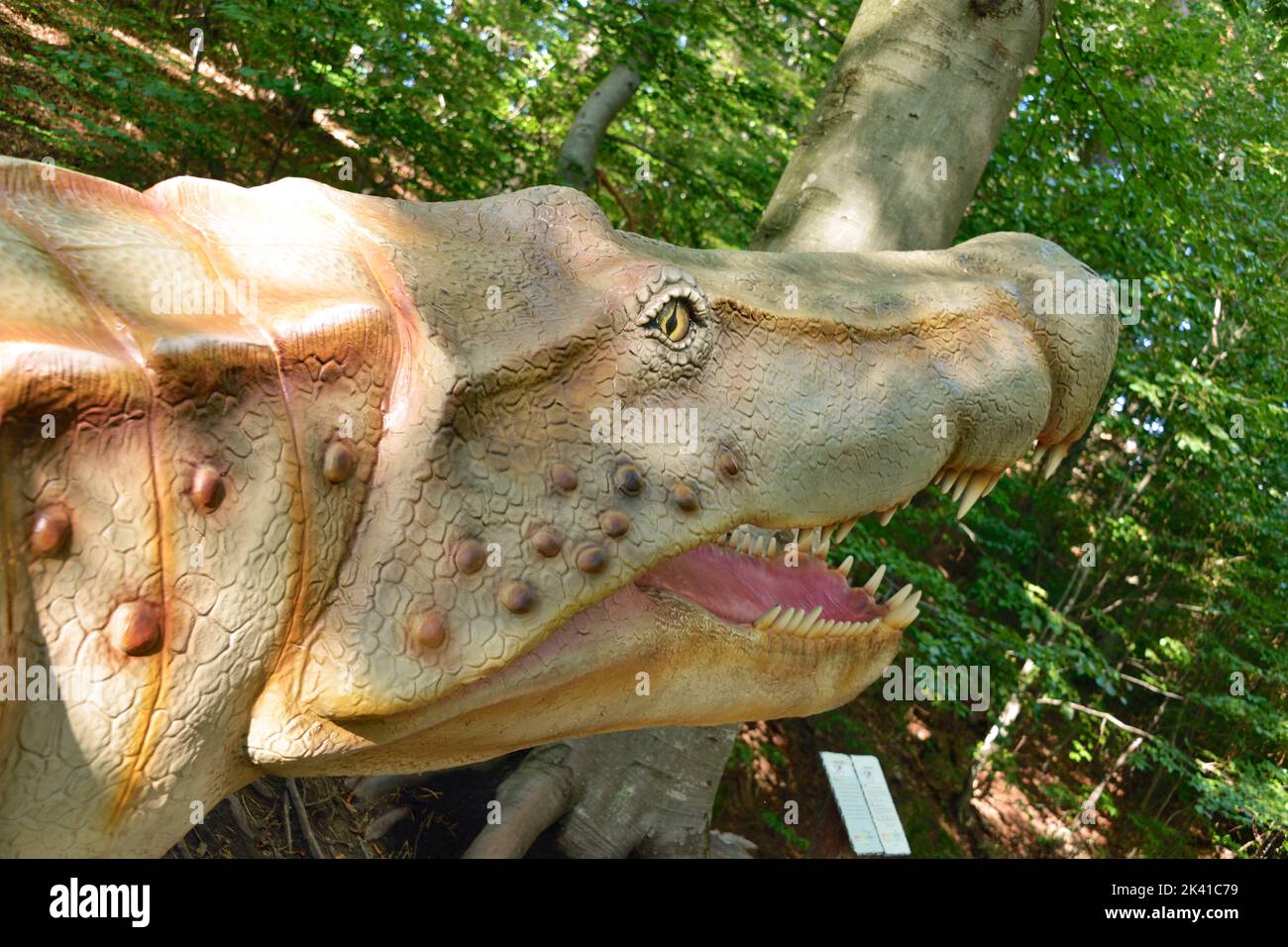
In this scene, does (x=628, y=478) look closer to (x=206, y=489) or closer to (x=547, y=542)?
(x=547, y=542)

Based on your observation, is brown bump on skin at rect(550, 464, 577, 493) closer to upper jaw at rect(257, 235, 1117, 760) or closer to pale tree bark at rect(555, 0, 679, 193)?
upper jaw at rect(257, 235, 1117, 760)

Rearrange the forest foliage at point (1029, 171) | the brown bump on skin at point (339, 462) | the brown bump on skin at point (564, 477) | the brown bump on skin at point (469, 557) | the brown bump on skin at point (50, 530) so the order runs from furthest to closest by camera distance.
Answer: the forest foliage at point (1029, 171) < the brown bump on skin at point (564, 477) < the brown bump on skin at point (469, 557) < the brown bump on skin at point (339, 462) < the brown bump on skin at point (50, 530)

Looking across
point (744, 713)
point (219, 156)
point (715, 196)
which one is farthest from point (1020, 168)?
point (744, 713)

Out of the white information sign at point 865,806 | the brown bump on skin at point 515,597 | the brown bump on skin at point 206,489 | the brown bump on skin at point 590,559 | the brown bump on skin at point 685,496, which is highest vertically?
the brown bump on skin at point 206,489

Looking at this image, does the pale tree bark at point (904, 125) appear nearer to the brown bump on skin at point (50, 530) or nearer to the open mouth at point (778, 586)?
the open mouth at point (778, 586)

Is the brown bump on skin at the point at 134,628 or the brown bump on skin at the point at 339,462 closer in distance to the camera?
the brown bump on skin at the point at 134,628

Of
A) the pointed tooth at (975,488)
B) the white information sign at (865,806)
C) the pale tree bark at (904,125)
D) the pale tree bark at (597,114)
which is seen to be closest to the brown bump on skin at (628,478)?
the pointed tooth at (975,488)

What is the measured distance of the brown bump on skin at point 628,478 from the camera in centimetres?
185

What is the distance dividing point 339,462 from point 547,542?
1.20 ft

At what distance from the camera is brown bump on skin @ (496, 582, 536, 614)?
5.65 feet

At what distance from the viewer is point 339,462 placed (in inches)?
62.4

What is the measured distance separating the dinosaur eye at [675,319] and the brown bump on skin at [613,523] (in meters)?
0.34

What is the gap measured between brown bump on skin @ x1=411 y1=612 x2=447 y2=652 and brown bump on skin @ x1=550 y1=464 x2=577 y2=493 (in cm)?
30

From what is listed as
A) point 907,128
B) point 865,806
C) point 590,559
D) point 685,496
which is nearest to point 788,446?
point 685,496
